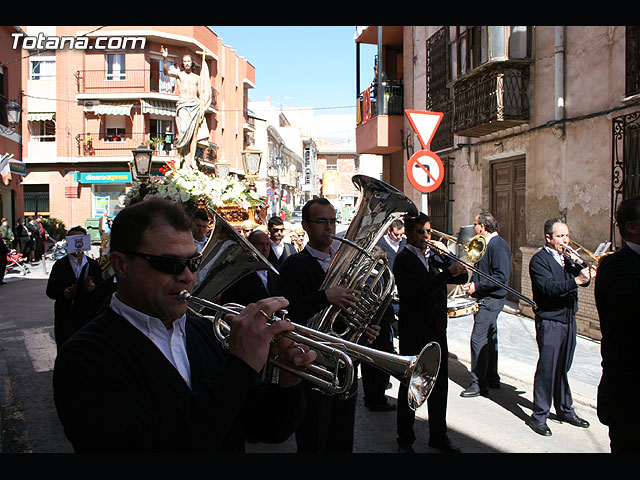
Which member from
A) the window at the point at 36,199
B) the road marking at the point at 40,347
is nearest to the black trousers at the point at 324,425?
the road marking at the point at 40,347

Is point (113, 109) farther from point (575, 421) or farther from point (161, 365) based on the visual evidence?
point (161, 365)

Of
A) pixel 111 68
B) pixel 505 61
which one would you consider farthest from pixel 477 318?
pixel 111 68

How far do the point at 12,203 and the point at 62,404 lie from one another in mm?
23098

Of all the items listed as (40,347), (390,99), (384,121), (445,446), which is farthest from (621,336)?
(390,99)

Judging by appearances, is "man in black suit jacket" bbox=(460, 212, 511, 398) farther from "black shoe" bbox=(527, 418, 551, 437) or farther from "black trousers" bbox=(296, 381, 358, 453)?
"black trousers" bbox=(296, 381, 358, 453)

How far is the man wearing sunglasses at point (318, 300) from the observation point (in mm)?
3314

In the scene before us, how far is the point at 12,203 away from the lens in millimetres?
21609

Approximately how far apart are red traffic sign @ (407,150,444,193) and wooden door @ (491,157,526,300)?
3.87 m

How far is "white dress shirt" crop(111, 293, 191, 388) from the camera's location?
1742 mm

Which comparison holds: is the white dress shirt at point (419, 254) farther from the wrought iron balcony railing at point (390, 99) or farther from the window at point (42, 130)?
the window at point (42, 130)

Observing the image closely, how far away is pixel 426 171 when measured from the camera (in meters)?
7.77

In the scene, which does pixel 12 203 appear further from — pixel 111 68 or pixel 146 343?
pixel 146 343

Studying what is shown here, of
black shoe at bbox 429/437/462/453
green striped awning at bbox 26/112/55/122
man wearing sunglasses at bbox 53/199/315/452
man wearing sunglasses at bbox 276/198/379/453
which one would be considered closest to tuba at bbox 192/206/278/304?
man wearing sunglasses at bbox 276/198/379/453

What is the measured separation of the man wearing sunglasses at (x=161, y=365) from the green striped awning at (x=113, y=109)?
3461 centimetres
